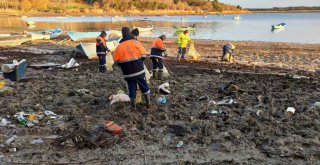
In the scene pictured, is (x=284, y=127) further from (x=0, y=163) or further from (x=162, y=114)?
(x=0, y=163)

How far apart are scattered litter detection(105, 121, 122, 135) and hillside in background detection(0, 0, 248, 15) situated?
8079 centimetres

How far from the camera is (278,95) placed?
8828mm

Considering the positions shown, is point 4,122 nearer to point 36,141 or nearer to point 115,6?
point 36,141

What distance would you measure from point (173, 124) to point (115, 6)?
3994 inches

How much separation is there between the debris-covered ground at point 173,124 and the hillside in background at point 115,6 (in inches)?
3074

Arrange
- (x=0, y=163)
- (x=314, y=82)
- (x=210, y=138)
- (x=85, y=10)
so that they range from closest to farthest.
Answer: (x=0, y=163) < (x=210, y=138) < (x=314, y=82) < (x=85, y=10)

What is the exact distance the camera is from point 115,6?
10494 cm

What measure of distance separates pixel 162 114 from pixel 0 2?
84981 mm

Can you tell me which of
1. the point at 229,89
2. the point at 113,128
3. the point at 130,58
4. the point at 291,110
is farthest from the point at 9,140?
the point at 291,110

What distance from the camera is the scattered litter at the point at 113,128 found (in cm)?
632

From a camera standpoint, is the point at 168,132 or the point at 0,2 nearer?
the point at 168,132

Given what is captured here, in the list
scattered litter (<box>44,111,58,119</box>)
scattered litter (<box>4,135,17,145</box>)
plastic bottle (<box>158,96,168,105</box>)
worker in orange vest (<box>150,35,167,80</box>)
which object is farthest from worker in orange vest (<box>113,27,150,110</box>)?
worker in orange vest (<box>150,35,167,80</box>)

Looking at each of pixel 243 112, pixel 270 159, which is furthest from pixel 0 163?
pixel 243 112

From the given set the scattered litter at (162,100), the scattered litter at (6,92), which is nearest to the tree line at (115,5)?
the scattered litter at (6,92)
